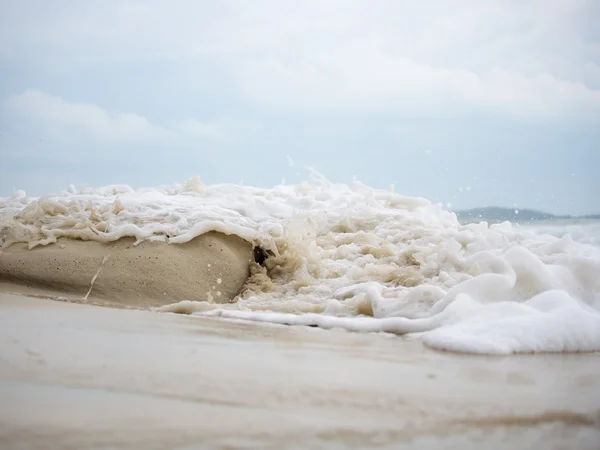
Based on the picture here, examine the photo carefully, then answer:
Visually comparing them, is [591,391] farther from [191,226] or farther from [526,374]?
[191,226]

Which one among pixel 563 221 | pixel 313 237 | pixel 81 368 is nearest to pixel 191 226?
pixel 313 237

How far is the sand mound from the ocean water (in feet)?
0.27

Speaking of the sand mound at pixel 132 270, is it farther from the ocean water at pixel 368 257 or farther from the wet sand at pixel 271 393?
the wet sand at pixel 271 393

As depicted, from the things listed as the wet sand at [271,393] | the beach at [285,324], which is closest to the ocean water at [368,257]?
the beach at [285,324]

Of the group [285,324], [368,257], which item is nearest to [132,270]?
[285,324]

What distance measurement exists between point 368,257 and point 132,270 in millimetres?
1539

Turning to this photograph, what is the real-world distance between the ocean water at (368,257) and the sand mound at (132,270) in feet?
0.27

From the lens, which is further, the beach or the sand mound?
the sand mound

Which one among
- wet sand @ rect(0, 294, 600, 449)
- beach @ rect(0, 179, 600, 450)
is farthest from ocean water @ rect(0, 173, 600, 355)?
wet sand @ rect(0, 294, 600, 449)

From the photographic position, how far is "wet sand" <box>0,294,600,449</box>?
4.26ft

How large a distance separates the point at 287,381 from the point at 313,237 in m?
2.93

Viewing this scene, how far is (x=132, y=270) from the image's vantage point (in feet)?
13.2

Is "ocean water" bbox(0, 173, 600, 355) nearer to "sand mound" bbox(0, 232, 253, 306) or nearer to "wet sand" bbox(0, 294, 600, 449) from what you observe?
"sand mound" bbox(0, 232, 253, 306)

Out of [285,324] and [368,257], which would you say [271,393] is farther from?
[368,257]
